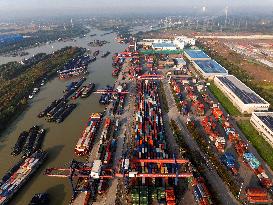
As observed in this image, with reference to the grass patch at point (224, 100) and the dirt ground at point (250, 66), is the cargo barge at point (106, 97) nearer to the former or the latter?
the grass patch at point (224, 100)

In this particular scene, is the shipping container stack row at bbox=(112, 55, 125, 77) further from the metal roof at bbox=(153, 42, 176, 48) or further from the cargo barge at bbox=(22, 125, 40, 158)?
the cargo barge at bbox=(22, 125, 40, 158)

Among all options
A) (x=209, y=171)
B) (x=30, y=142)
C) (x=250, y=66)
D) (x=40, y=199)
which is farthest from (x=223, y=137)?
(x=250, y=66)

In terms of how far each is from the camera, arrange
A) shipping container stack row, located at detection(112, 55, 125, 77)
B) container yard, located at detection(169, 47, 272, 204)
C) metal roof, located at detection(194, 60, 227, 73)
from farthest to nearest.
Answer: shipping container stack row, located at detection(112, 55, 125, 77) → metal roof, located at detection(194, 60, 227, 73) → container yard, located at detection(169, 47, 272, 204)

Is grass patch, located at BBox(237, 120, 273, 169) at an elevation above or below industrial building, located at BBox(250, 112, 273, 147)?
below

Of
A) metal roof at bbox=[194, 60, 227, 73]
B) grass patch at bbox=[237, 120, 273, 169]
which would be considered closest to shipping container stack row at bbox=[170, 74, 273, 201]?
grass patch at bbox=[237, 120, 273, 169]

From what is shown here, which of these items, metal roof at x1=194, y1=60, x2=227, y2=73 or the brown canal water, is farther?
metal roof at x1=194, y1=60, x2=227, y2=73

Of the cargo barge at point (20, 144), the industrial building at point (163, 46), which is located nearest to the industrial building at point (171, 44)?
the industrial building at point (163, 46)
